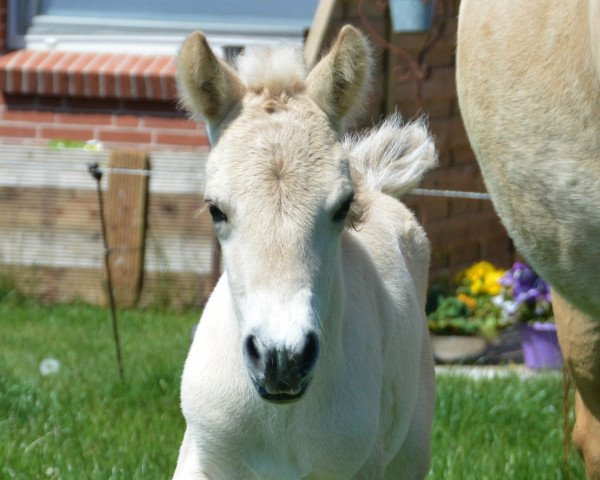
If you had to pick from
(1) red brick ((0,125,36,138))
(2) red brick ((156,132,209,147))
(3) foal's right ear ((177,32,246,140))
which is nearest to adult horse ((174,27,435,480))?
(3) foal's right ear ((177,32,246,140))

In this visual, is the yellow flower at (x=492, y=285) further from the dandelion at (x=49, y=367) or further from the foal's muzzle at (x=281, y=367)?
the foal's muzzle at (x=281, y=367)

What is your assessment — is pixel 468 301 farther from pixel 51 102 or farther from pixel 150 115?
pixel 51 102

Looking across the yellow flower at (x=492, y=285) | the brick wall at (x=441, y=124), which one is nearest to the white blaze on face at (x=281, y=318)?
the brick wall at (x=441, y=124)

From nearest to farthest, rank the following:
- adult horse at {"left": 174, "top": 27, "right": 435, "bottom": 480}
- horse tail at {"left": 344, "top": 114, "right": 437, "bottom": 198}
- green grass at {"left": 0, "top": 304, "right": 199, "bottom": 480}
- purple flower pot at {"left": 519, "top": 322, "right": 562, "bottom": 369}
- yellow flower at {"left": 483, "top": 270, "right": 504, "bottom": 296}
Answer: adult horse at {"left": 174, "top": 27, "right": 435, "bottom": 480} → horse tail at {"left": 344, "top": 114, "right": 437, "bottom": 198} → green grass at {"left": 0, "top": 304, "right": 199, "bottom": 480} → purple flower pot at {"left": 519, "top": 322, "right": 562, "bottom": 369} → yellow flower at {"left": 483, "top": 270, "right": 504, "bottom": 296}

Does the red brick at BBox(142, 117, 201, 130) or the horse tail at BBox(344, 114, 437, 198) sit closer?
the horse tail at BBox(344, 114, 437, 198)

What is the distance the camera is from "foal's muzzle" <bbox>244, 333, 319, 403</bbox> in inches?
106

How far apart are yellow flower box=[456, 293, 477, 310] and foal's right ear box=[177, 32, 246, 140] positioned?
4367mm

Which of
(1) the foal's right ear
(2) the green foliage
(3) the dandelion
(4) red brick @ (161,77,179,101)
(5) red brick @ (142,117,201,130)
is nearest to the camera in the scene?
(1) the foal's right ear

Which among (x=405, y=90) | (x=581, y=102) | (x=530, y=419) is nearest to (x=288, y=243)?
(x=581, y=102)

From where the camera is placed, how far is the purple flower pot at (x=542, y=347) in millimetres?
6672

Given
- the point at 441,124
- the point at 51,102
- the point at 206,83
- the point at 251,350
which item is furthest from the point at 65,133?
the point at 251,350

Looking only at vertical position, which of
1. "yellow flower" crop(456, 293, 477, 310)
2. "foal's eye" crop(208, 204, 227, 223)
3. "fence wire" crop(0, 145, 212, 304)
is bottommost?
"fence wire" crop(0, 145, 212, 304)

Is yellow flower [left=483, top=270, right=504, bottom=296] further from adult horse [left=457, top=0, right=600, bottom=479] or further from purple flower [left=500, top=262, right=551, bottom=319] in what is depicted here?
adult horse [left=457, top=0, right=600, bottom=479]

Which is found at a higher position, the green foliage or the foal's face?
the foal's face
